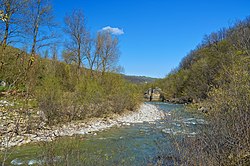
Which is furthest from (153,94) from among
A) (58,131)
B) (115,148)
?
(58,131)

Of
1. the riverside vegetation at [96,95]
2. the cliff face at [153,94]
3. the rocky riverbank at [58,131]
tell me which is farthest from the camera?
the cliff face at [153,94]

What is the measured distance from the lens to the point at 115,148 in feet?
31.0

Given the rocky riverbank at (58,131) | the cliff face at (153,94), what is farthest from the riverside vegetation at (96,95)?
the cliff face at (153,94)

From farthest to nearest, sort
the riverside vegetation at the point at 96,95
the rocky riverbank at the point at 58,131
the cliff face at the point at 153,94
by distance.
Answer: the cliff face at the point at 153,94 < the rocky riverbank at the point at 58,131 < the riverside vegetation at the point at 96,95

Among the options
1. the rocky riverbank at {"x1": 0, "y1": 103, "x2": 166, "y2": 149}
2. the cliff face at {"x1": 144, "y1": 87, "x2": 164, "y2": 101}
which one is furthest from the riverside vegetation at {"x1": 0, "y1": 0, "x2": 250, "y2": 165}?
the cliff face at {"x1": 144, "y1": 87, "x2": 164, "y2": 101}

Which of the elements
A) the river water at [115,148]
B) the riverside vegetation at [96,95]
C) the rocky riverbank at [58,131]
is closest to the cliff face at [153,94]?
the riverside vegetation at [96,95]

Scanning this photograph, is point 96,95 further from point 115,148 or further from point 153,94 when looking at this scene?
point 153,94

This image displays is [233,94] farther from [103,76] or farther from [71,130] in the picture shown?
[103,76]

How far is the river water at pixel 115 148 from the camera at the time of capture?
5.41 m

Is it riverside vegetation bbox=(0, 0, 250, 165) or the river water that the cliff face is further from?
the river water

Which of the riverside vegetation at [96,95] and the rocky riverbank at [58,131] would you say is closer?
the riverside vegetation at [96,95]

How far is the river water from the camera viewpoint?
5414mm

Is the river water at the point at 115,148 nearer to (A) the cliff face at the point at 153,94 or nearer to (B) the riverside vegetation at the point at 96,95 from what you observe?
(B) the riverside vegetation at the point at 96,95

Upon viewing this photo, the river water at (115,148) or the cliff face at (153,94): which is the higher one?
the cliff face at (153,94)
